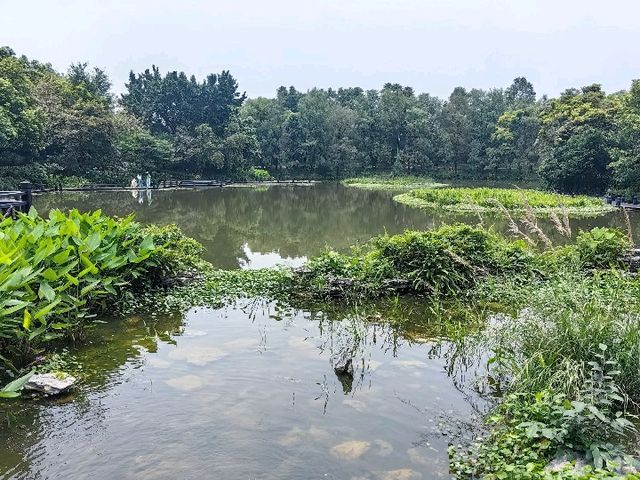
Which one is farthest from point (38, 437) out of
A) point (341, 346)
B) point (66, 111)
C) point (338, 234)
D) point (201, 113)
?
point (201, 113)

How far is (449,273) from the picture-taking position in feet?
27.4

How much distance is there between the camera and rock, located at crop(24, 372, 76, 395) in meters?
4.77

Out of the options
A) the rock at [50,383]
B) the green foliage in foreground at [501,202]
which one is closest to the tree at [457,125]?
the green foliage in foreground at [501,202]

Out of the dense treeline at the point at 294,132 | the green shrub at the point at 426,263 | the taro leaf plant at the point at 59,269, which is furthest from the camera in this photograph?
the dense treeline at the point at 294,132

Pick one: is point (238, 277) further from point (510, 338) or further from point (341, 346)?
point (510, 338)

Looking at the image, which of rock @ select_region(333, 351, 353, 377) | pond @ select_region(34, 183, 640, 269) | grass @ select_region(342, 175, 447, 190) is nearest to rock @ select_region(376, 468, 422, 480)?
rock @ select_region(333, 351, 353, 377)

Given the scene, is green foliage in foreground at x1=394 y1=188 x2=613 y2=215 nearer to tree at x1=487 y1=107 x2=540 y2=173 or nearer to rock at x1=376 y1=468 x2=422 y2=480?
rock at x1=376 y1=468 x2=422 y2=480

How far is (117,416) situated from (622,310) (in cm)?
483

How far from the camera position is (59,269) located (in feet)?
19.3

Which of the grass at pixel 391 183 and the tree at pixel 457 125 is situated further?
the tree at pixel 457 125

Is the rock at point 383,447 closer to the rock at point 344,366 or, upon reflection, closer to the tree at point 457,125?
the rock at point 344,366

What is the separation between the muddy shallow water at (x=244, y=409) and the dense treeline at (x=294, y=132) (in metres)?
26.0

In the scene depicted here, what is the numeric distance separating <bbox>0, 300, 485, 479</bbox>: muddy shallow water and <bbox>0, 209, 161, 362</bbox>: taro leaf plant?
20.4 inches

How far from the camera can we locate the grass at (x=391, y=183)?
46.9 m
